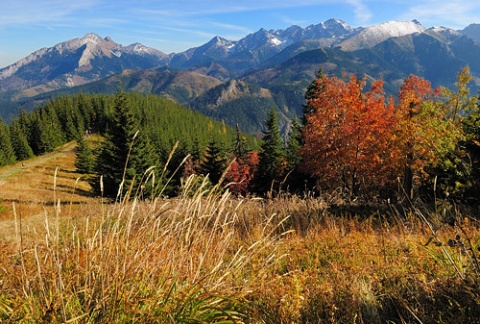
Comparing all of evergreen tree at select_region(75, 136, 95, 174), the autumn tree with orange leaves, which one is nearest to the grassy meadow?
the autumn tree with orange leaves

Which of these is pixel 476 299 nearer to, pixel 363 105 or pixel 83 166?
pixel 363 105

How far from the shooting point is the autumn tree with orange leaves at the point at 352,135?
22767mm

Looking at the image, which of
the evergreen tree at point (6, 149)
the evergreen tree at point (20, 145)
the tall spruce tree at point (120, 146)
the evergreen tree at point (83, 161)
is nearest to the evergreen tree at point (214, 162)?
the tall spruce tree at point (120, 146)

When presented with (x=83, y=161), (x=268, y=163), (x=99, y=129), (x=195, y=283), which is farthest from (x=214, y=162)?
(x=99, y=129)

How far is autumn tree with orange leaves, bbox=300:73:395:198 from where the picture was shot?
22.8m

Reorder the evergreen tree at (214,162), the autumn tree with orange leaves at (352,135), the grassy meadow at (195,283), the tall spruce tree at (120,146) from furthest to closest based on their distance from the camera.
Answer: the evergreen tree at (214,162) < the tall spruce tree at (120,146) < the autumn tree with orange leaves at (352,135) < the grassy meadow at (195,283)

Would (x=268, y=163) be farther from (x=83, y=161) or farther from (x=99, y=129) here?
(x=99, y=129)

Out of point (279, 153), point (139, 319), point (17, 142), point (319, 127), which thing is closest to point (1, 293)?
point (139, 319)

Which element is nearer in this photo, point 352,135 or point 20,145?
point 352,135

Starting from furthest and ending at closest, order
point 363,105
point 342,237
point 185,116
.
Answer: point 185,116, point 363,105, point 342,237

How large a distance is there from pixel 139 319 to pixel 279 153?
43.2 metres

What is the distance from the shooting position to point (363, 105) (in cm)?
2297

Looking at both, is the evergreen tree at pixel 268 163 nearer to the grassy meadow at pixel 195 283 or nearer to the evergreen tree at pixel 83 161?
the evergreen tree at pixel 83 161

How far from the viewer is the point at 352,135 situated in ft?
75.7
